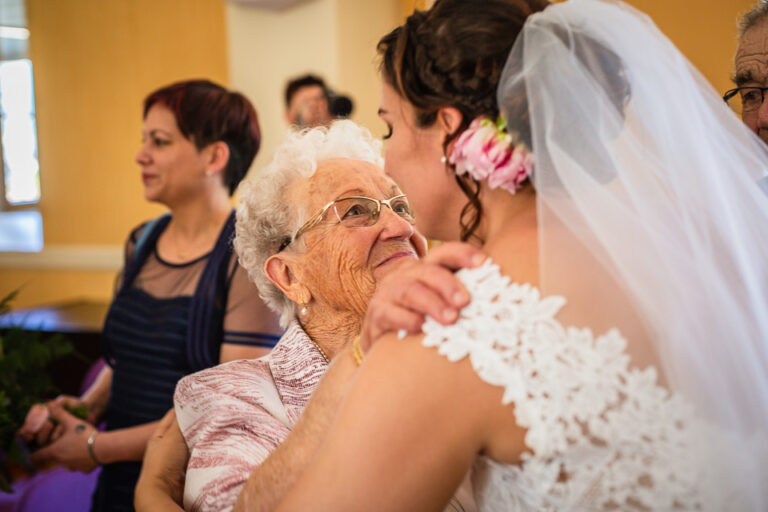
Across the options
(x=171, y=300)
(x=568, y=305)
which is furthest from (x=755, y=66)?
(x=171, y=300)

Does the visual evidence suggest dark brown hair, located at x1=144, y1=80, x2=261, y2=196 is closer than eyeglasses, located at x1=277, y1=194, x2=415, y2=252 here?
No

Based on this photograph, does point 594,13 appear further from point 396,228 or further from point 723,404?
point 396,228

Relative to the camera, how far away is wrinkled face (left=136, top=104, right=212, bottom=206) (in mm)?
2729

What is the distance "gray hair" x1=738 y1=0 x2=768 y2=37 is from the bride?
2.77 ft

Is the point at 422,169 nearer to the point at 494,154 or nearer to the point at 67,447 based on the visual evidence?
the point at 494,154

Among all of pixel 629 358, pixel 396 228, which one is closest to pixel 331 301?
pixel 396 228

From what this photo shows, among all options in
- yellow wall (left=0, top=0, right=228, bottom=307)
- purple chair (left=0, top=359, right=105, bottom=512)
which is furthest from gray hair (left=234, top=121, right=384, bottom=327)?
yellow wall (left=0, top=0, right=228, bottom=307)

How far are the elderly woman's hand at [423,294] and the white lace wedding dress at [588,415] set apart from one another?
3 cm

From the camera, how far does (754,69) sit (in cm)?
179

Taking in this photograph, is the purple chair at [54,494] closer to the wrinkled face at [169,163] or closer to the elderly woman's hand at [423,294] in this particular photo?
the wrinkled face at [169,163]

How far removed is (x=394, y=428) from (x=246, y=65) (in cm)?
466

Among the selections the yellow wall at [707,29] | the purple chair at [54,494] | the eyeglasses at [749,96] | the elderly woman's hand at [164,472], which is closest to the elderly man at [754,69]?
the eyeglasses at [749,96]

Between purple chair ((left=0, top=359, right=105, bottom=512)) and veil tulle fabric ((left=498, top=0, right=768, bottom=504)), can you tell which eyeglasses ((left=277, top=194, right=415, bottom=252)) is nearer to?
veil tulle fabric ((left=498, top=0, right=768, bottom=504))

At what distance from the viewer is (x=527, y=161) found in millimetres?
1080
